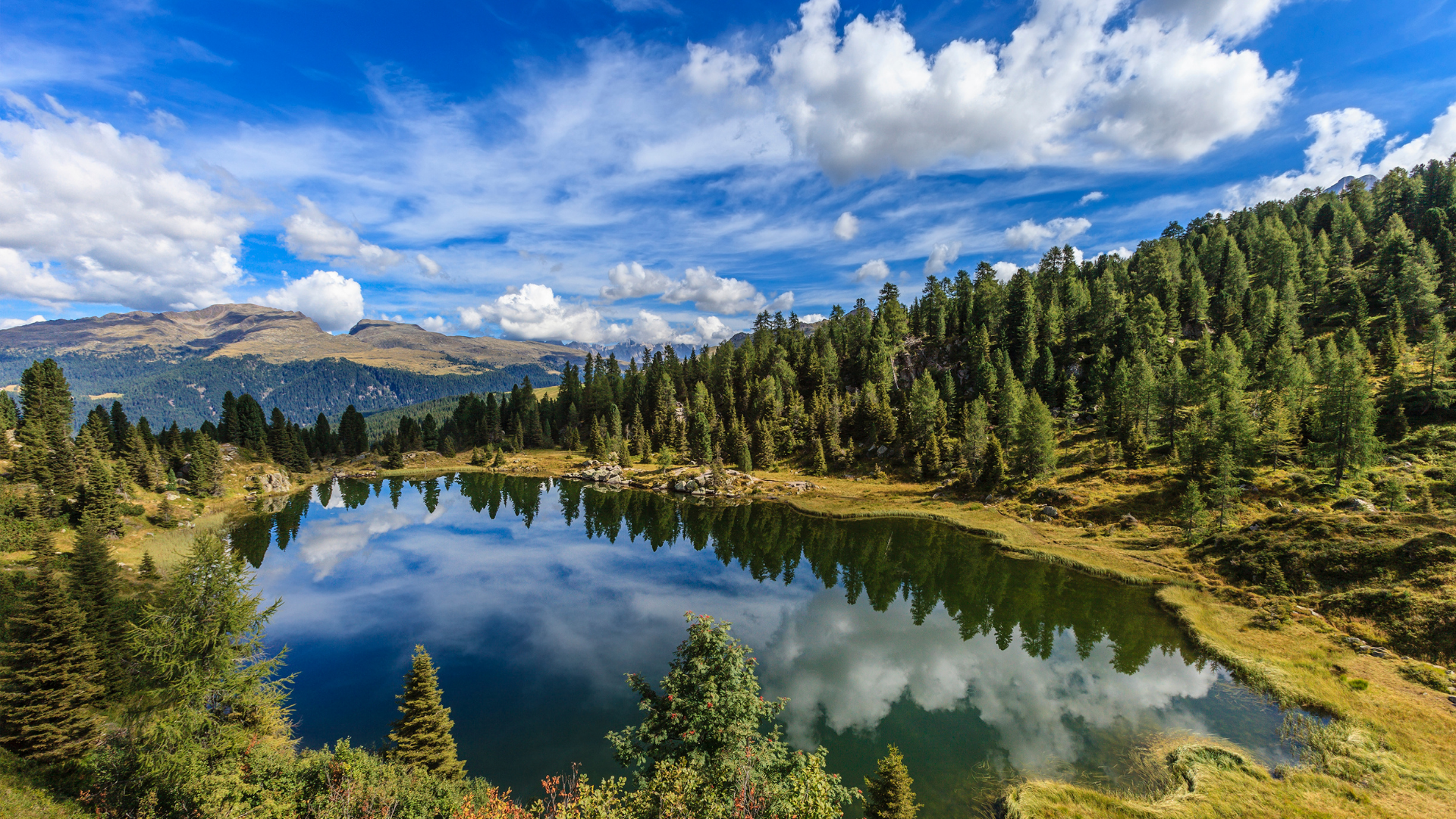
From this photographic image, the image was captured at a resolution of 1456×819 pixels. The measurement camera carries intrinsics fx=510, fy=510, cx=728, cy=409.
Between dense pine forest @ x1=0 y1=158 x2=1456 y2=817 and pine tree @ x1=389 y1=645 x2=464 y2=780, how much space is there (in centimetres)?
17

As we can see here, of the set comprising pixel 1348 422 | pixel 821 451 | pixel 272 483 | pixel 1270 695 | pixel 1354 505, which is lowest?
pixel 272 483

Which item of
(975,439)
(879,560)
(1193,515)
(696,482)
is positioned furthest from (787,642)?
(696,482)

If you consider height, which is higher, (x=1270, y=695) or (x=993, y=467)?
(x=993, y=467)

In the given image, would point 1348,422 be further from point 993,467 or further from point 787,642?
point 787,642

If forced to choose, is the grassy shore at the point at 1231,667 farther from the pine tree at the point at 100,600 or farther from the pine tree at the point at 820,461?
the pine tree at the point at 820,461

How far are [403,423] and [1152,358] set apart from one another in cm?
21911

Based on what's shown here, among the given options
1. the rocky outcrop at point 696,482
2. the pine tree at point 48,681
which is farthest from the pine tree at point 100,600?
the rocky outcrop at point 696,482

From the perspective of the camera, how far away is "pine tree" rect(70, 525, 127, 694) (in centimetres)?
3011

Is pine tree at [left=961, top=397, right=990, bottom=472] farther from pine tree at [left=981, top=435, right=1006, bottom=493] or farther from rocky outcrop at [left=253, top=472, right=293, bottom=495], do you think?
rocky outcrop at [left=253, top=472, right=293, bottom=495]

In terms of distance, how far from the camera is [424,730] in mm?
25672

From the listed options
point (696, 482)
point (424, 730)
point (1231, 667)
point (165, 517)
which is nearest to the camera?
point (424, 730)

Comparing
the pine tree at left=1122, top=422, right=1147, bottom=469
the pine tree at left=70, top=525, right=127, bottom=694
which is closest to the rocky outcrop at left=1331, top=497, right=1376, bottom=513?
the pine tree at left=1122, top=422, right=1147, bottom=469

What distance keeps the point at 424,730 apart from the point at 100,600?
1171 inches

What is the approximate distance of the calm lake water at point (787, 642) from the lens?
32062 mm
